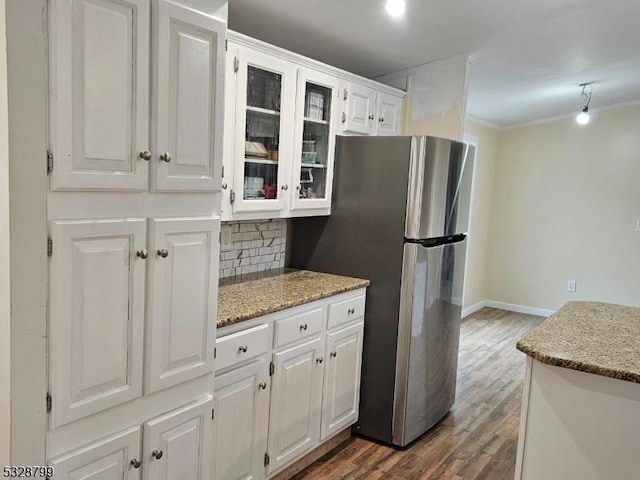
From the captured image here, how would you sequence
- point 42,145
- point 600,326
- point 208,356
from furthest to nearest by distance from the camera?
1. point 600,326
2. point 208,356
3. point 42,145

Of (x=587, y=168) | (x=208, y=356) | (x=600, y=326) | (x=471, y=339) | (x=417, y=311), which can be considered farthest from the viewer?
(x=587, y=168)

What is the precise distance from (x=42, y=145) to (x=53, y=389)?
2.11 feet

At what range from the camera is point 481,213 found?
5887 millimetres

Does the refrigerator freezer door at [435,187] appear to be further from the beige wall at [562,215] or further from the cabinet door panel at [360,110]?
the beige wall at [562,215]

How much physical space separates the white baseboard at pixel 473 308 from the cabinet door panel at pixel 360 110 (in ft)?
10.8

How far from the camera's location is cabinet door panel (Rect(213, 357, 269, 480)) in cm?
198

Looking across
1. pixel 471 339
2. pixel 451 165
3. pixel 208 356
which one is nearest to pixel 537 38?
pixel 451 165

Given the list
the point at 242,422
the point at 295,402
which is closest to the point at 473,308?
the point at 295,402

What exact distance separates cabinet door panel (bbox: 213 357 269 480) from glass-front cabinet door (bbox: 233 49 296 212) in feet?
2.47

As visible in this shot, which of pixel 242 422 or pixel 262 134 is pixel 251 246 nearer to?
pixel 262 134

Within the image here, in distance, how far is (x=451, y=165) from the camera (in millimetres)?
2844

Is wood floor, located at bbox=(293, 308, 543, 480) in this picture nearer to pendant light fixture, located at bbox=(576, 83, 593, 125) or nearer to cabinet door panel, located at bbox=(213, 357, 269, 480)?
cabinet door panel, located at bbox=(213, 357, 269, 480)

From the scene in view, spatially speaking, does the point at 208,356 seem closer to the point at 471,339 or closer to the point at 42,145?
the point at 42,145

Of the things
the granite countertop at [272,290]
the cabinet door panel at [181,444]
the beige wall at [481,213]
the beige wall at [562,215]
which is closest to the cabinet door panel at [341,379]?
the granite countertop at [272,290]
